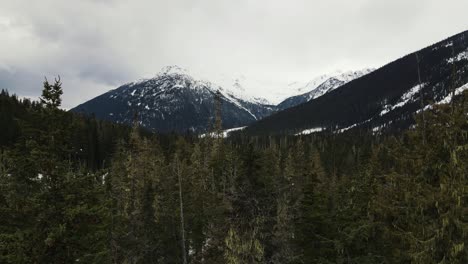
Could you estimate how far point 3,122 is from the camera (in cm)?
8850

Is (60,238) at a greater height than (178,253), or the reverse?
(60,238)

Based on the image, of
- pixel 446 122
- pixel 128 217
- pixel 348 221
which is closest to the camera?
pixel 446 122

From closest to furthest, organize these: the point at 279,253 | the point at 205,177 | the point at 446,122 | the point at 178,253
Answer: the point at 446,122, the point at 279,253, the point at 178,253, the point at 205,177

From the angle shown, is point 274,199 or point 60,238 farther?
point 274,199

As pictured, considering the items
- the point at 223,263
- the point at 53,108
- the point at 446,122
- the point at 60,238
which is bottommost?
the point at 223,263

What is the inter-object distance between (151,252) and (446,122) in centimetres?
2660

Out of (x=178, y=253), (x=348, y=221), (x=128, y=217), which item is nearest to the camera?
(x=348, y=221)

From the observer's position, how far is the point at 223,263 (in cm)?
1777

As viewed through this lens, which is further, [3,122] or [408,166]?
[3,122]

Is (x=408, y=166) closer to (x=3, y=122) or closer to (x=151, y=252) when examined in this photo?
(x=151, y=252)

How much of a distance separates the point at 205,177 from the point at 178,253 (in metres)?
23.8

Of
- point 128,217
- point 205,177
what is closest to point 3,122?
point 205,177

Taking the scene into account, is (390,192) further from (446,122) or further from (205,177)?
(205,177)

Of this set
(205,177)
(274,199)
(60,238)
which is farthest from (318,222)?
(205,177)
